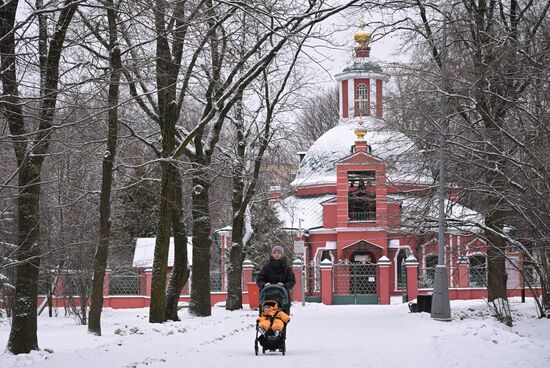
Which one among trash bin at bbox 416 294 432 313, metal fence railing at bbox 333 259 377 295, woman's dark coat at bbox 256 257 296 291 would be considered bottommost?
trash bin at bbox 416 294 432 313

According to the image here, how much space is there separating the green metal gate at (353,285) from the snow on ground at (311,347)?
24480 mm

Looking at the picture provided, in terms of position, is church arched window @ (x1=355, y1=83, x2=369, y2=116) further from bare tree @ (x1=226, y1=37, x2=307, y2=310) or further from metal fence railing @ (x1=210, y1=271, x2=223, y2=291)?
bare tree @ (x1=226, y1=37, x2=307, y2=310)

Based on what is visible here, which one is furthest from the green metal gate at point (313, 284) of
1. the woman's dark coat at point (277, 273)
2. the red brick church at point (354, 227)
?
the woman's dark coat at point (277, 273)

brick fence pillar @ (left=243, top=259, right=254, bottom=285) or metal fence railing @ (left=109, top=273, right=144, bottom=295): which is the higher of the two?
brick fence pillar @ (left=243, top=259, right=254, bottom=285)

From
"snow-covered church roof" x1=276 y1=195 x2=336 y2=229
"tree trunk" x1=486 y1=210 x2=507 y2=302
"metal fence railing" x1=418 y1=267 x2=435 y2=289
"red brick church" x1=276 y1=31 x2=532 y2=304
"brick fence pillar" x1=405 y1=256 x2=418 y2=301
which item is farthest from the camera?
"snow-covered church roof" x1=276 y1=195 x2=336 y2=229

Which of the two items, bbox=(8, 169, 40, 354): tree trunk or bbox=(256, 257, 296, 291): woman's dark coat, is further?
bbox=(256, 257, 296, 291): woman's dark coat

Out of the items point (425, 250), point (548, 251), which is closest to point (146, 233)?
point (425, 250)

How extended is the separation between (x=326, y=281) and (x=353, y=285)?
3.17 metres

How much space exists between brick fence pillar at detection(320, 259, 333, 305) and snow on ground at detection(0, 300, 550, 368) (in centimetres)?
2429

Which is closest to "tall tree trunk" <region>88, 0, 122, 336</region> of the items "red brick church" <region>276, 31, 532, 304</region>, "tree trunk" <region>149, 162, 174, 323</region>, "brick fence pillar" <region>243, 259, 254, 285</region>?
"tree trunk" <region>149, 162, 174, 323</region>

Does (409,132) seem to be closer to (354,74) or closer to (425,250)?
(425,250)

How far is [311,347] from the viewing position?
59.3 feet

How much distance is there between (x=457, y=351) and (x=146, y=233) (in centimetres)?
4443

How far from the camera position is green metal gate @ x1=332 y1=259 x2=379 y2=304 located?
50.1 meters
